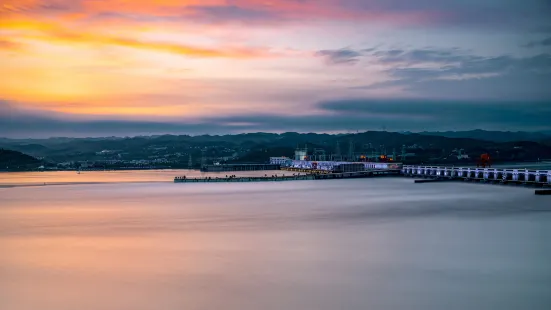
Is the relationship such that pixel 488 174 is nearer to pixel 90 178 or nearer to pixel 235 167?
pixel 90 178

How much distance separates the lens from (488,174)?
153ft

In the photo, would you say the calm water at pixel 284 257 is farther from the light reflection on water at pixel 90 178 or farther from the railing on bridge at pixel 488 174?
the light reflection on water at pixel 90 178

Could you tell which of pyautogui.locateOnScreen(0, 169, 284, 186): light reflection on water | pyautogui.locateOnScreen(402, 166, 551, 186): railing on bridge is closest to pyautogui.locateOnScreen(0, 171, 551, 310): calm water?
pyautogui.locateOnScreen(402, 166, 551, 186): railing on bridge

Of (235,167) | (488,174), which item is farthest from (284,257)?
(235,167)

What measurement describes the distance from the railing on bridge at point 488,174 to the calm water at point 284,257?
7.87m

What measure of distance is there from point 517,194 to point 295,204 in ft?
43.5

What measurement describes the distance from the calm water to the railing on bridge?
7.87m

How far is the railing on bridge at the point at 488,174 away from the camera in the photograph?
130ft

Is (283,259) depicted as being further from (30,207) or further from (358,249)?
(30,207)

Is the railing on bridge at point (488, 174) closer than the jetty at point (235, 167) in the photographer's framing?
Yes

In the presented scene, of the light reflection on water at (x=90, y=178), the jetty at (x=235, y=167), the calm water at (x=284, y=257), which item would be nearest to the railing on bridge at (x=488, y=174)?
the calm water at (x=284, y=257)

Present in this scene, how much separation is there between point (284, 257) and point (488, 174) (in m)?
33.8

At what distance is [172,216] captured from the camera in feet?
95.5

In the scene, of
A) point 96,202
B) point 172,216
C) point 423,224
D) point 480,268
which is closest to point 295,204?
point 172,216
